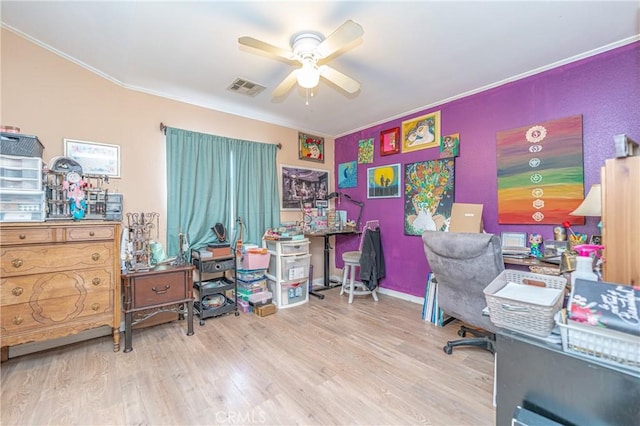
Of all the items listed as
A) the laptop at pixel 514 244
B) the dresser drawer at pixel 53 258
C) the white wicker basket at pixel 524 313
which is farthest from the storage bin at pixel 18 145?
the laptop at pixel 514 244

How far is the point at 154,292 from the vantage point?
2.35 m

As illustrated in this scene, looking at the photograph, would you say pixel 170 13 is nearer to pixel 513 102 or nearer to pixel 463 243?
pixel 463 243

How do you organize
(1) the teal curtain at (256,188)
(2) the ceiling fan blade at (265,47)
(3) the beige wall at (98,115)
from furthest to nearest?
(1) the teal curtain at (256,188)
(3) the beige wall at (98,115)
(2) the ceiling fan blade at (265,47)

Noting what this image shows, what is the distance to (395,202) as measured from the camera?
362 centimetres

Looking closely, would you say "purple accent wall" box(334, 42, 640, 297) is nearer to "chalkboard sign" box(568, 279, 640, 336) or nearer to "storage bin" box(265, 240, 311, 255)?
"storage bin" box(265, 240, 311, 255)

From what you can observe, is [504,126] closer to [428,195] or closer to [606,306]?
[428,195]

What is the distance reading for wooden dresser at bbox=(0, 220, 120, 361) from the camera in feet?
5.84

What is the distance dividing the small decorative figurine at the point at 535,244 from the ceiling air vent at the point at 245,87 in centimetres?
297

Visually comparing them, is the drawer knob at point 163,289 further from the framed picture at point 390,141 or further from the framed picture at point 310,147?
the framed picture at point 390,141

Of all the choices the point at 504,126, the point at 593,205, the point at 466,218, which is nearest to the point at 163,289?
the point at 466,218

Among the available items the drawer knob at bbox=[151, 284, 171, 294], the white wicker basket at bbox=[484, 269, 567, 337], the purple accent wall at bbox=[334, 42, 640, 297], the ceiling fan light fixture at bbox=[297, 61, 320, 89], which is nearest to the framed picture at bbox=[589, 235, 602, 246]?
the purple accent wall at bbox=[334, 42, 640, 297]

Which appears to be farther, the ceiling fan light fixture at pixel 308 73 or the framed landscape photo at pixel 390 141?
the framed landscape photo at pixel 390 141

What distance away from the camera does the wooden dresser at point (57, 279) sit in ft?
5.84

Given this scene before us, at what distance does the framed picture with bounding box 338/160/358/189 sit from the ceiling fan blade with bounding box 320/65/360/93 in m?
2.05
